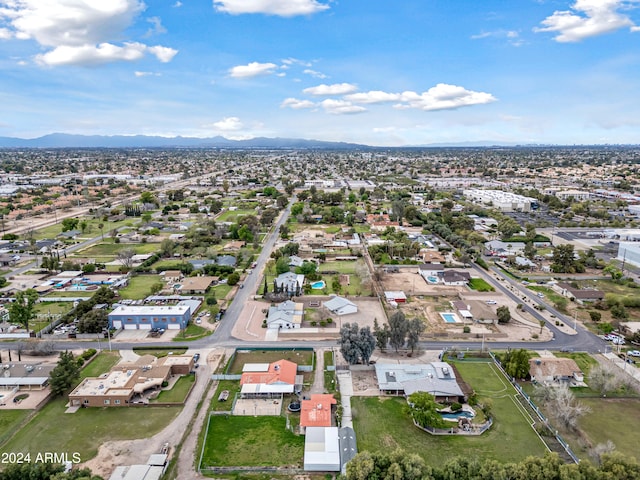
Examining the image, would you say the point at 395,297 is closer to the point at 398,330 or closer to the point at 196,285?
the point at 398,330

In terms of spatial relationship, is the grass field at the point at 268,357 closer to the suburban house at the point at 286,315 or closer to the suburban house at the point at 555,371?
the suburban house at the point at 286,315

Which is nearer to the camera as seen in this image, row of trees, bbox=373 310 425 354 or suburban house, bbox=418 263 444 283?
row of trees, bbox=373 310 425 354

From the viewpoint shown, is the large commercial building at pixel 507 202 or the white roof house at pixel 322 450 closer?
the white roof house at pixel 322 450

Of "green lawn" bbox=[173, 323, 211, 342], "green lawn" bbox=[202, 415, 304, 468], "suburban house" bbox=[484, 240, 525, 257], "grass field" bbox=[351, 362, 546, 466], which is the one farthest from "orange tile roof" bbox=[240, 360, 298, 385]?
"suburban house" bbox=[484, 240, 525, 257]

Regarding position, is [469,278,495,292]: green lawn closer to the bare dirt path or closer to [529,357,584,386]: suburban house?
[529,357,584,386]: suburban house

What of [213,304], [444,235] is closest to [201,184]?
[444,235]

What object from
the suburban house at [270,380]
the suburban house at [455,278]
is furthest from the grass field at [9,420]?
the suburban house at [455,278]
